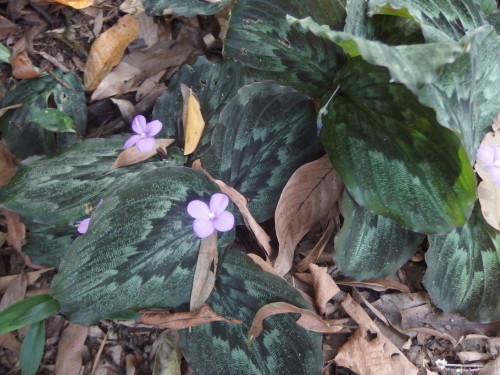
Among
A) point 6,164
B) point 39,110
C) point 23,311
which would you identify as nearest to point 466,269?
point 23,311

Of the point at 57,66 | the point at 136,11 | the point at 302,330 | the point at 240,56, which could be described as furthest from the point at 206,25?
the point at 302,330

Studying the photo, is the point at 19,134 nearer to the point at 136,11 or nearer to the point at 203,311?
the point at 136,11

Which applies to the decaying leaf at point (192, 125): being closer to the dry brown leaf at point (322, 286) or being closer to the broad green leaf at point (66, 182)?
the broad green leaf at point (66, 182)

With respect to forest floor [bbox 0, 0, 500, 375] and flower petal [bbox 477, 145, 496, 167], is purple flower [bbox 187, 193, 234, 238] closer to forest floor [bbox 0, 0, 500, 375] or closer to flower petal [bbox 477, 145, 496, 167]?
forest floor [bbox 0, 0, 500, 375]

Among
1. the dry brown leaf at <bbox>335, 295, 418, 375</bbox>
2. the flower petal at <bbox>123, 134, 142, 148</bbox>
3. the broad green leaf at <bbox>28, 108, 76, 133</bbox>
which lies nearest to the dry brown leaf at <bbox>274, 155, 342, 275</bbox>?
the dry brown leaf at <bbox>335, 295, 418, 375</bbox>

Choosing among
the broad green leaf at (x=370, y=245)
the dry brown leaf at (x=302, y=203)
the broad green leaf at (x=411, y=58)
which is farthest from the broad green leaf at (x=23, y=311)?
the broad green leaf at (x=411, y=58)

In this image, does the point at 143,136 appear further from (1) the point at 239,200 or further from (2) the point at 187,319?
(2) the point at 187,319
